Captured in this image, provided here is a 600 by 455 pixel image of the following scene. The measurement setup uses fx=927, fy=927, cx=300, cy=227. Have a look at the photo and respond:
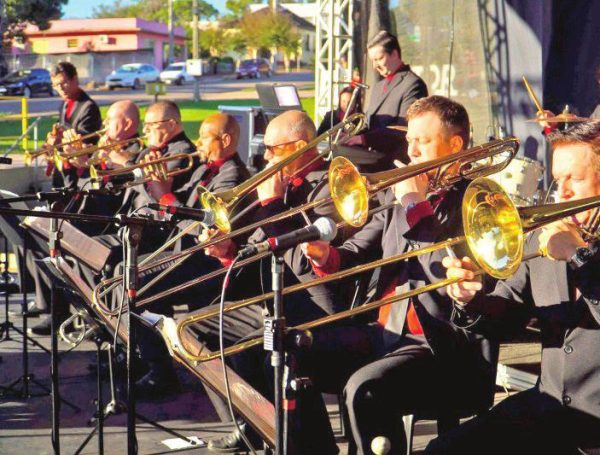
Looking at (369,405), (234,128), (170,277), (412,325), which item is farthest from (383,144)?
(369,405)

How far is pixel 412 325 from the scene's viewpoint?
405cm

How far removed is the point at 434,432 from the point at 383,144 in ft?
7.38

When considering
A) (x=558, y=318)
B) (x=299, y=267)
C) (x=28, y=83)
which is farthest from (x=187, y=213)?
(x=28, y=83)

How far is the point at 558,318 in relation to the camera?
3.32m

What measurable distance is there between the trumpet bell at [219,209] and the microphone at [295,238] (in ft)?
5.10

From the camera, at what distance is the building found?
56531mm

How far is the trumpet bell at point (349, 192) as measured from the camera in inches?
149

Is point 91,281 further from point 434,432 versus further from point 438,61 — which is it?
point 438,61

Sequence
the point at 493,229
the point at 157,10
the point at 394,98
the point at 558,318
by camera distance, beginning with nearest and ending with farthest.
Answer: the point at 493,229 < the point at 558,318 < the point at 394,98 < the point at 157,10

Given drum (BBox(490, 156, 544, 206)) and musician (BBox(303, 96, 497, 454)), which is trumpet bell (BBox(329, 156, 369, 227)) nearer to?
musician (BBox(303, 96, 497, 454))

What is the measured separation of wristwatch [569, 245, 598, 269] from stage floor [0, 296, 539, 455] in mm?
2107

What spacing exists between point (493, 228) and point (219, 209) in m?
1.74

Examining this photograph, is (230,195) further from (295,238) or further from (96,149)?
(96,149)

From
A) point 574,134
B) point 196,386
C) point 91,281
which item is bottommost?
point 196,386
